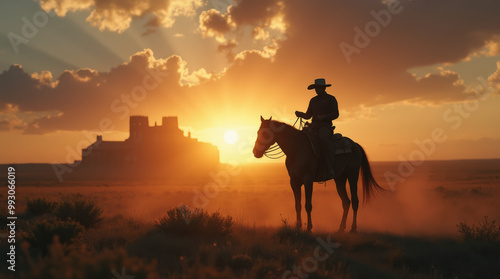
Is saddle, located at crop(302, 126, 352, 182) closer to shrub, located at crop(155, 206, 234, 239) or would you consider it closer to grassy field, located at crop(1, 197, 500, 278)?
grassy field, located at crop(1, 197, 500, 278)

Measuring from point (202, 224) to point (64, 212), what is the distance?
211 inches

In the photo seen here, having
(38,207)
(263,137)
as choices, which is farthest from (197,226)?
(38,207)

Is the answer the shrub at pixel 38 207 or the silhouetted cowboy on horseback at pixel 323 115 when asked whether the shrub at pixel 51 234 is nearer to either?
the silhouetted cowboy on horseback at pixel 323 115

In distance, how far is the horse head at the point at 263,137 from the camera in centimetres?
1045

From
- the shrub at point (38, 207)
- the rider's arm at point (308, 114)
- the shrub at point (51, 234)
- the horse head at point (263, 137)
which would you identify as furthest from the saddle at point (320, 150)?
the shrub at point (38, 207)

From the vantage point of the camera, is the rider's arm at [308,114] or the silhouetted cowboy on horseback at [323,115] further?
the rider's arm at [308,114]

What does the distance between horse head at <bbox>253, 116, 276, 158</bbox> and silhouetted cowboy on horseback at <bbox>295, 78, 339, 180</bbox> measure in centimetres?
141

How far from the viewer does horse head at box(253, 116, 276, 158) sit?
10453 millimetres

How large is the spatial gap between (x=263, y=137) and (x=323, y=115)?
1985 millimetres

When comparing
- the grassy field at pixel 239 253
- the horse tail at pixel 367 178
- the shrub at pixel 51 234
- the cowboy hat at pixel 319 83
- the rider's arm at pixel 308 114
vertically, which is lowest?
the grassy field at pixel 239 253

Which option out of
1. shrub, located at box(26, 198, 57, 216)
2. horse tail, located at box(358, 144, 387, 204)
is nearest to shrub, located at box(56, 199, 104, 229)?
shrub, located at box(26, 198, 57, 216)

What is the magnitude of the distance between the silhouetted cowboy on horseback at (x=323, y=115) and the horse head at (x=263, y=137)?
141 cm

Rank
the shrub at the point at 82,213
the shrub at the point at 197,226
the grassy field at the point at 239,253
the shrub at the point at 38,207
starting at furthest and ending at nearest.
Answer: the shrub at the point at 38,207, the shrub at the point at 82,213, the shrub at the point at 197,226, the grassy field at the point at 239,253

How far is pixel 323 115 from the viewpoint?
10992 mm
